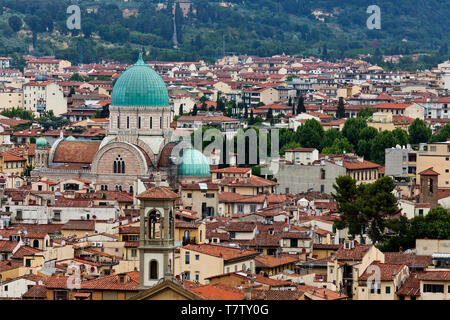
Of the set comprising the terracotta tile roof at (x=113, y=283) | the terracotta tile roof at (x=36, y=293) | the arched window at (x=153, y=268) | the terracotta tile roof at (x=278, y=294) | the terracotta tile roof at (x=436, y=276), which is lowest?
the terracotta tile roof at (x=36, y=293)

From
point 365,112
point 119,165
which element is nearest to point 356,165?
point 119,165

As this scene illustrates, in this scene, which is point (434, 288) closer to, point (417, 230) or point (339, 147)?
point (417, 230)

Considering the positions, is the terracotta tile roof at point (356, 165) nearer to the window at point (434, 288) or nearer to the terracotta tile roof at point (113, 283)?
the window at point (434, 288)

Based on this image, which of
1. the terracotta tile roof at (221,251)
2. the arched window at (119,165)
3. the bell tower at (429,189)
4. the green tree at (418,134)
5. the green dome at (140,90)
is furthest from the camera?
the green tree at (418,134)

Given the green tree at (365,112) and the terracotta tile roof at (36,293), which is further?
the green tree at (365,112)

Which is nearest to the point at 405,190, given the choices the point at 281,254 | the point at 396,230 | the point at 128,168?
the point at 128,168

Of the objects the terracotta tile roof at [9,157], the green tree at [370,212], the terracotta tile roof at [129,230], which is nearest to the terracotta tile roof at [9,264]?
the terracotta tile roof at [129,230]
